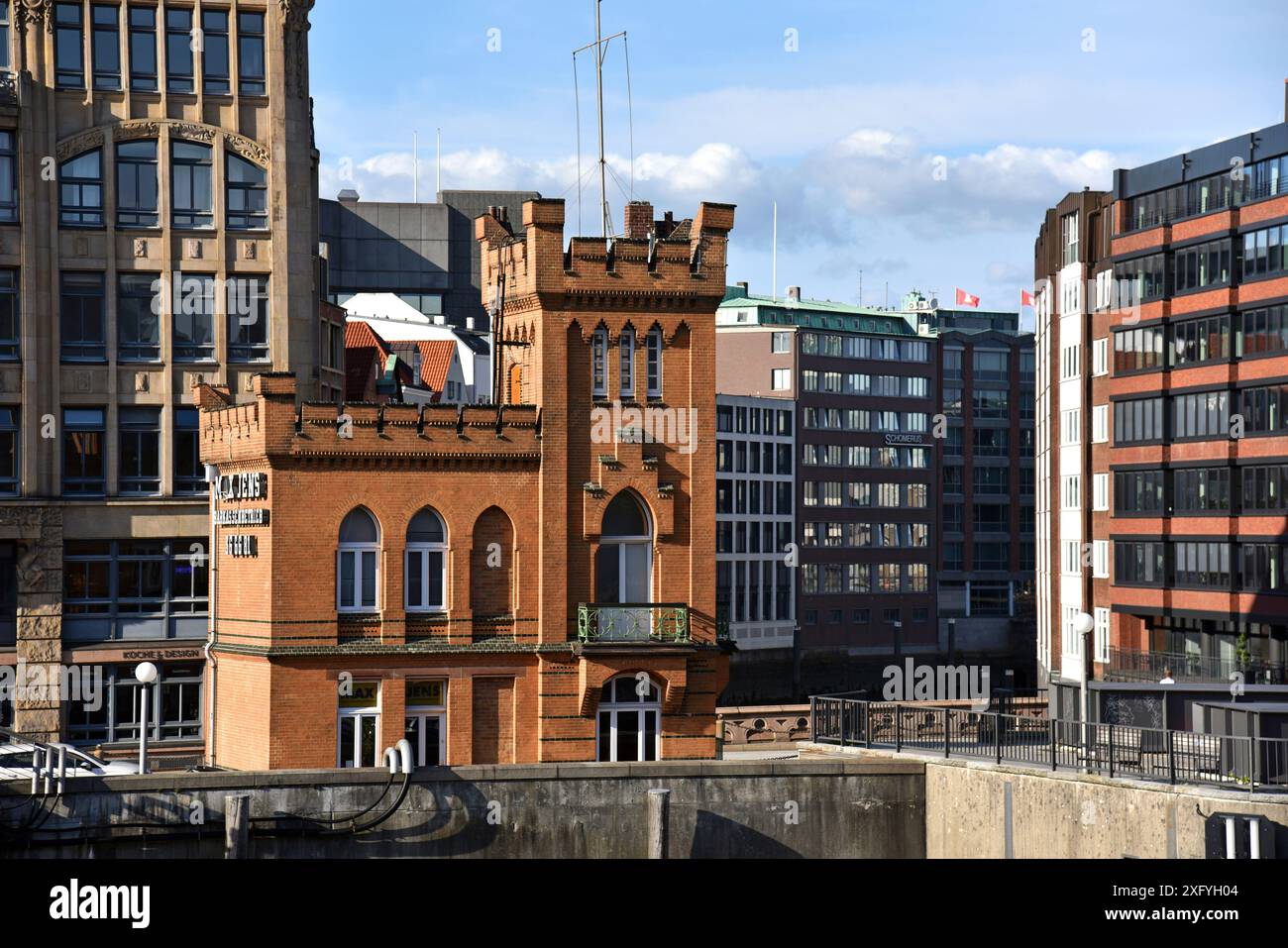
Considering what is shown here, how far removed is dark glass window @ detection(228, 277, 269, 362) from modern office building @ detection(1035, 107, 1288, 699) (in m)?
42.6

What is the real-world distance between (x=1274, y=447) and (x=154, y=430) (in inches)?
1852

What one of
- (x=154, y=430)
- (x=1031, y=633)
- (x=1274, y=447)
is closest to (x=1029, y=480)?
(x=1031, y=633)

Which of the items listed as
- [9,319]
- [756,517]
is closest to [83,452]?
[9,319]

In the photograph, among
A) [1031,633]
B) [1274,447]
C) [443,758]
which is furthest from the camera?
[1031,633]

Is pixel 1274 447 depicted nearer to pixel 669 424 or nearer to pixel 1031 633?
pixel 669 424

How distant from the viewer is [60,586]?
59188 mm

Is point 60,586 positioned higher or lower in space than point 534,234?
lower

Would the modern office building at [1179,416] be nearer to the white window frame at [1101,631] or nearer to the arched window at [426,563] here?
the white window frame at [1101,631]

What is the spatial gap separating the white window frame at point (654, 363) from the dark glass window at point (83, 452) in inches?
736

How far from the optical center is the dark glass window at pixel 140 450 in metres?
60.4

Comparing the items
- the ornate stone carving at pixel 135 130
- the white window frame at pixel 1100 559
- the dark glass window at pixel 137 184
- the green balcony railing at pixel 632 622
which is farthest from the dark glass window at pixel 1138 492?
the ornate stone carving at pixel 135 130

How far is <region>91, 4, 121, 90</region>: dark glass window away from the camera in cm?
6050

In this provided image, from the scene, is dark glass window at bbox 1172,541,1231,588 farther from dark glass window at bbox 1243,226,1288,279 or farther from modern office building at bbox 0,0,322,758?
modern office building at bbox 0,0,322,758

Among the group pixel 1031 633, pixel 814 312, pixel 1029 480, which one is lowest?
pixel 1031 633
